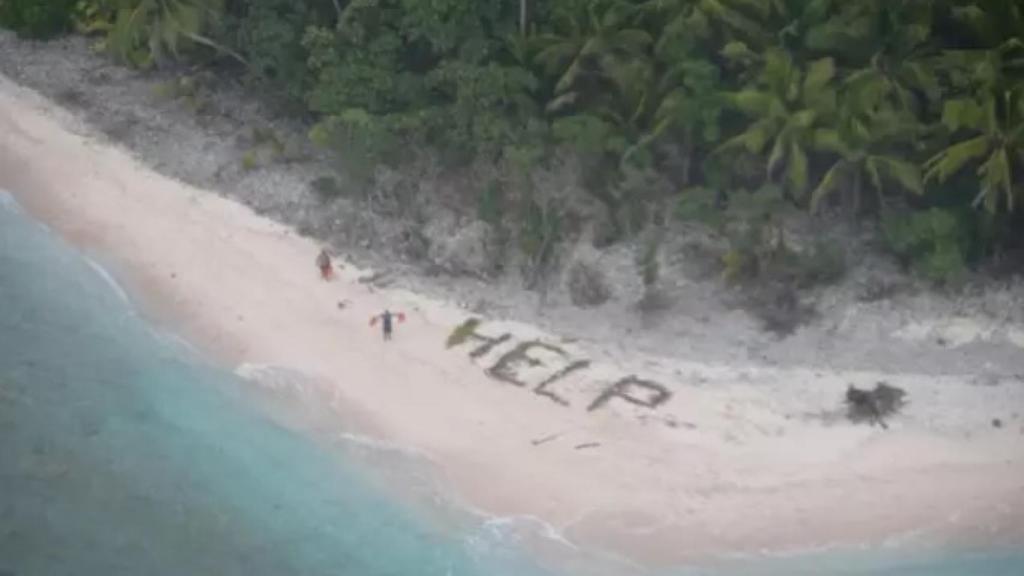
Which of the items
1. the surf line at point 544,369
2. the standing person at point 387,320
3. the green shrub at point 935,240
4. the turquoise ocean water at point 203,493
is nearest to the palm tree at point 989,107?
the green shrub at point 935,240

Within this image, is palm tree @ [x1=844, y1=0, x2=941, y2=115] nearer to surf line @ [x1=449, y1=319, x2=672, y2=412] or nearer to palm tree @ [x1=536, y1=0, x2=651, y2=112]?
palm tree @ [x1=536, y1=0, x2=651, y2=112]

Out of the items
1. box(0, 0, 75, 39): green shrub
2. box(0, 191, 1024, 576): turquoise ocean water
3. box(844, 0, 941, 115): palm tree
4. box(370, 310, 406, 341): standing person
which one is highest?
box(844, 0, 941, 115): palm tree

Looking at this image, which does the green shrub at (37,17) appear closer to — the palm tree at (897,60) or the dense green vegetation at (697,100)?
the dense green vegetation at (697,100)

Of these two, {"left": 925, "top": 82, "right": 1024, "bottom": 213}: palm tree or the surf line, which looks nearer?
{"left": 925, "top": 82, "right": 1024, "bottom": 213}: palm tree

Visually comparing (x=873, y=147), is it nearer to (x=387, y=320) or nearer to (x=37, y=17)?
(x=387, y=320)

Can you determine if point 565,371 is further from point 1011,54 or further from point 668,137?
point 1011,54

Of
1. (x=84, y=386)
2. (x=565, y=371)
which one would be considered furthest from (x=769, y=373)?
(x=84, y=386)

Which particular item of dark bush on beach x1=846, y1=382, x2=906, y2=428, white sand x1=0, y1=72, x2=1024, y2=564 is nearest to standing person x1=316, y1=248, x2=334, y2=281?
white sand x1=0, y1=72, x2=1024, y2=564
